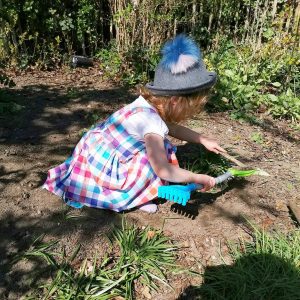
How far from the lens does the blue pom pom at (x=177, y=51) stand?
2221mm

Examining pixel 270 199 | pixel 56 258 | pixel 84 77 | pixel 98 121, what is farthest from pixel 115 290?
pixel 84 77

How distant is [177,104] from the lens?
2346mm

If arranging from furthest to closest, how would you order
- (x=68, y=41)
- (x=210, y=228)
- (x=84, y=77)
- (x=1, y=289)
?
1. (x=68, y=41)
2. (x=84, y=77)
3. (x=210, y=228)
4. (x=1, y=289)

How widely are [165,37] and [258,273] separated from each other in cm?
446

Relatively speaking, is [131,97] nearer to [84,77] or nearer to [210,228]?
[84,77]

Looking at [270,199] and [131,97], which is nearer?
[270,199]

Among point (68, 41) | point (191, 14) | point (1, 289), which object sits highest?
point (191, 14)

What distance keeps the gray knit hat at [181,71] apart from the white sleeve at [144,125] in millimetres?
155

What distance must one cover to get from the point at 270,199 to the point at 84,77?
3612 millimetres

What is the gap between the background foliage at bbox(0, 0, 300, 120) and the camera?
15.6 feet

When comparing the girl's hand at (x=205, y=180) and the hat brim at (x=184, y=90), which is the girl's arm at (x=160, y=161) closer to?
the girl's hand at (x=205, y=180)

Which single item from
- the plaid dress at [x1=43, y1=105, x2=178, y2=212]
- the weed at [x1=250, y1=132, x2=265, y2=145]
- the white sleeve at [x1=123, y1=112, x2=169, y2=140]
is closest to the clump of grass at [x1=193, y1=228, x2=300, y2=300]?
the plaid dress at [x1=43, y1=105, x2=178, y2=212]

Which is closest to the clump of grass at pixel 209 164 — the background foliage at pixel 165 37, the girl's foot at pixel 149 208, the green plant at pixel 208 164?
the green plant at pixel 208 164

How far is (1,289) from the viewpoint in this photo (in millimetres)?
2064
